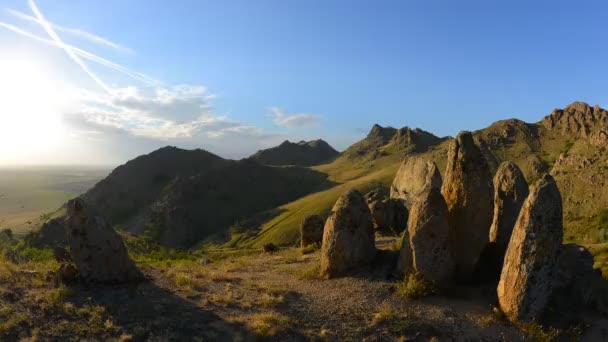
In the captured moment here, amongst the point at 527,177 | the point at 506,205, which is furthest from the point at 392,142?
the point at 506,205

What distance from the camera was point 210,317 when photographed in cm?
1259

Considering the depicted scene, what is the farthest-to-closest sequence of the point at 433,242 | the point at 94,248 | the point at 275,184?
the point at 275,184 < the point at 94,248 < the point at 433,242

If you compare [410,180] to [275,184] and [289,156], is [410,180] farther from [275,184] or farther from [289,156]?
[289,156]

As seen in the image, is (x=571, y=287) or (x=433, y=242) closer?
(x=433, y=242)

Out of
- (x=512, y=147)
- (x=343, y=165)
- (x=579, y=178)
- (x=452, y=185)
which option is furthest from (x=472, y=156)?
(x=343, y=165)

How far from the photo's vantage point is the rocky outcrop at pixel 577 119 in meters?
76.6

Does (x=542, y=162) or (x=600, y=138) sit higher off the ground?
(x=600, y=138)

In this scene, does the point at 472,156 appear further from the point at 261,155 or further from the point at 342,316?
the point at 261,155

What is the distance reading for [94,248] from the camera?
14.8 metres

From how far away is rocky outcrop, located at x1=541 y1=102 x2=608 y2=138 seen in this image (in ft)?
251

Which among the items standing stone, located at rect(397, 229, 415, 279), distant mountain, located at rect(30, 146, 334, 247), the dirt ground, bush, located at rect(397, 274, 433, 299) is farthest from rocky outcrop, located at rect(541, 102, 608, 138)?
→ the dirt ground

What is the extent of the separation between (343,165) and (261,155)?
145ft

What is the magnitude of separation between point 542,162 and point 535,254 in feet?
230

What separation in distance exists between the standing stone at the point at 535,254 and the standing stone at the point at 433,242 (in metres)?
2.15
